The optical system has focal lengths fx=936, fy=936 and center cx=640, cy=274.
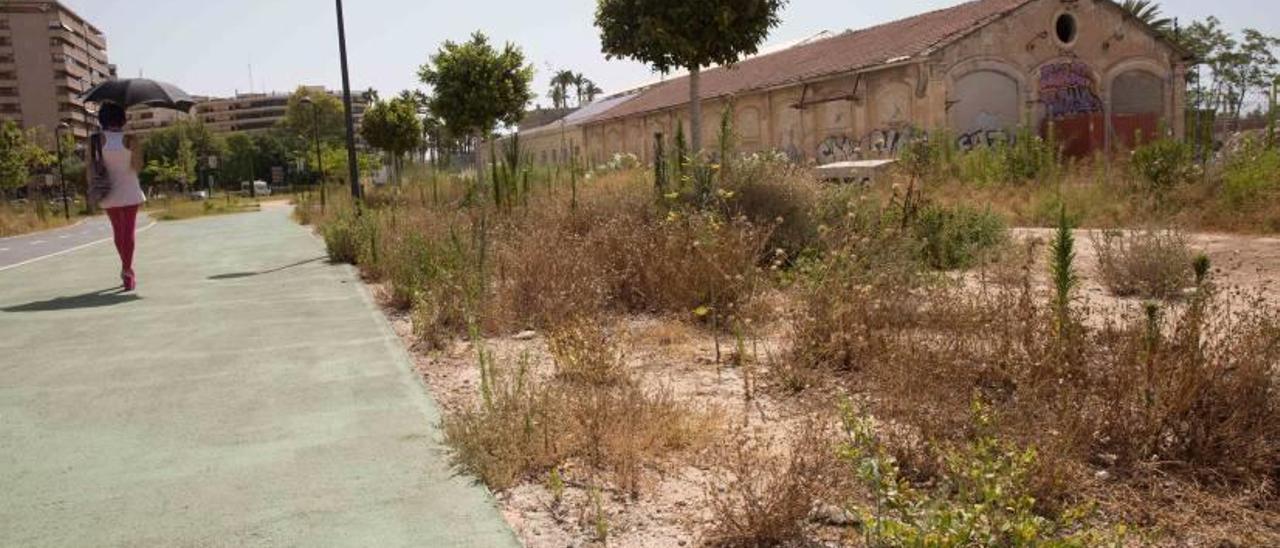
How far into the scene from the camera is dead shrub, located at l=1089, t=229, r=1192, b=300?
306 inches

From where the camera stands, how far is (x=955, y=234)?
9.79 m

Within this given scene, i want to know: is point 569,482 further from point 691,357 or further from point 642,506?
point 691,357

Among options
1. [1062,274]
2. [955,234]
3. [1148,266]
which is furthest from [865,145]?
[1062,274]

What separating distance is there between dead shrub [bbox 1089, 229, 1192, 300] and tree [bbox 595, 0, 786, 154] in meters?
5.53

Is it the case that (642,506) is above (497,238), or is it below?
below

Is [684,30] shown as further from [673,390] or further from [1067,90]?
[1067,90]

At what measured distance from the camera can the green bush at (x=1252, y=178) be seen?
12195 millimetres

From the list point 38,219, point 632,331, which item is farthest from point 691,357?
point 38,219

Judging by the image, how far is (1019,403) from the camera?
3.84 meters

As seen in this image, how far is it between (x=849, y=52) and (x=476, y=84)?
13295 millimetres

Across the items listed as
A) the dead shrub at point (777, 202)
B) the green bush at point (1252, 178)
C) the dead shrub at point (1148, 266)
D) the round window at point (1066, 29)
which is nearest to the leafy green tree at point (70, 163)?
the round window at point (1066, 29)

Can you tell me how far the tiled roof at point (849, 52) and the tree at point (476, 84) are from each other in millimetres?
6082

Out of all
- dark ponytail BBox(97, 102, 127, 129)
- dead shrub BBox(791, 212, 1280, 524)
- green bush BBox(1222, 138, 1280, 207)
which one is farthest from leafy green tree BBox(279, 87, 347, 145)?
dead shrub BBox(791, 212, 1280, 524)

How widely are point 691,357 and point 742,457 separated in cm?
229
